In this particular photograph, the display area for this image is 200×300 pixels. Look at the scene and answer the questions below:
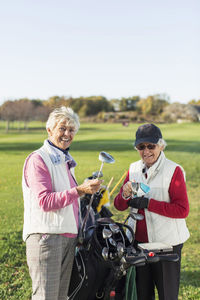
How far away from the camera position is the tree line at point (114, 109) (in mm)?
56197

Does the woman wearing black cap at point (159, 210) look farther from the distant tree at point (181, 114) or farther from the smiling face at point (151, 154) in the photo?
the distant tree at point (181, 114)

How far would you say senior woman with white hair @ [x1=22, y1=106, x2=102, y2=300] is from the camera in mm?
2516

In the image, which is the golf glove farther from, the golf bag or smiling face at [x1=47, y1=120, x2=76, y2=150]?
smiling face at [x1=47, y1=120, x2=76, y2=150]

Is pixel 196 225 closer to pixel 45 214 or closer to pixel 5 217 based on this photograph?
pixel 5 217

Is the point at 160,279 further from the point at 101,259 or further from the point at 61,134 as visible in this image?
the point at 61,134

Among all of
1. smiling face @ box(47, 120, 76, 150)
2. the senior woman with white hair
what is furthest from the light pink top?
smiling face @ box(47, 120, 76, 150)

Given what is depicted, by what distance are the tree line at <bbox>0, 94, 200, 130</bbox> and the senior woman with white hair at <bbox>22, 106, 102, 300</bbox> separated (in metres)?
50.4

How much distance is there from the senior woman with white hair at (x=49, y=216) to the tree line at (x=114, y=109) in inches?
1985

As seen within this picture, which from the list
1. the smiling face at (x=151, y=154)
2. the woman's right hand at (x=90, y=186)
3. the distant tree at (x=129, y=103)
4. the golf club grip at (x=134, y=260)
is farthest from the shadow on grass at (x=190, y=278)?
the distant tree at (x=129, y=103)

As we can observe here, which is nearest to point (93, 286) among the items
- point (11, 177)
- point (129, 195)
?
point (129, 195)

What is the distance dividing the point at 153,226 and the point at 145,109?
267ft

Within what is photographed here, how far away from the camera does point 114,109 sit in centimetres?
8469

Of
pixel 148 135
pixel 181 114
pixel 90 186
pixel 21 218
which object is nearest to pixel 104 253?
pixel 90 186

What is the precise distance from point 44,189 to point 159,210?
3.29 feet
